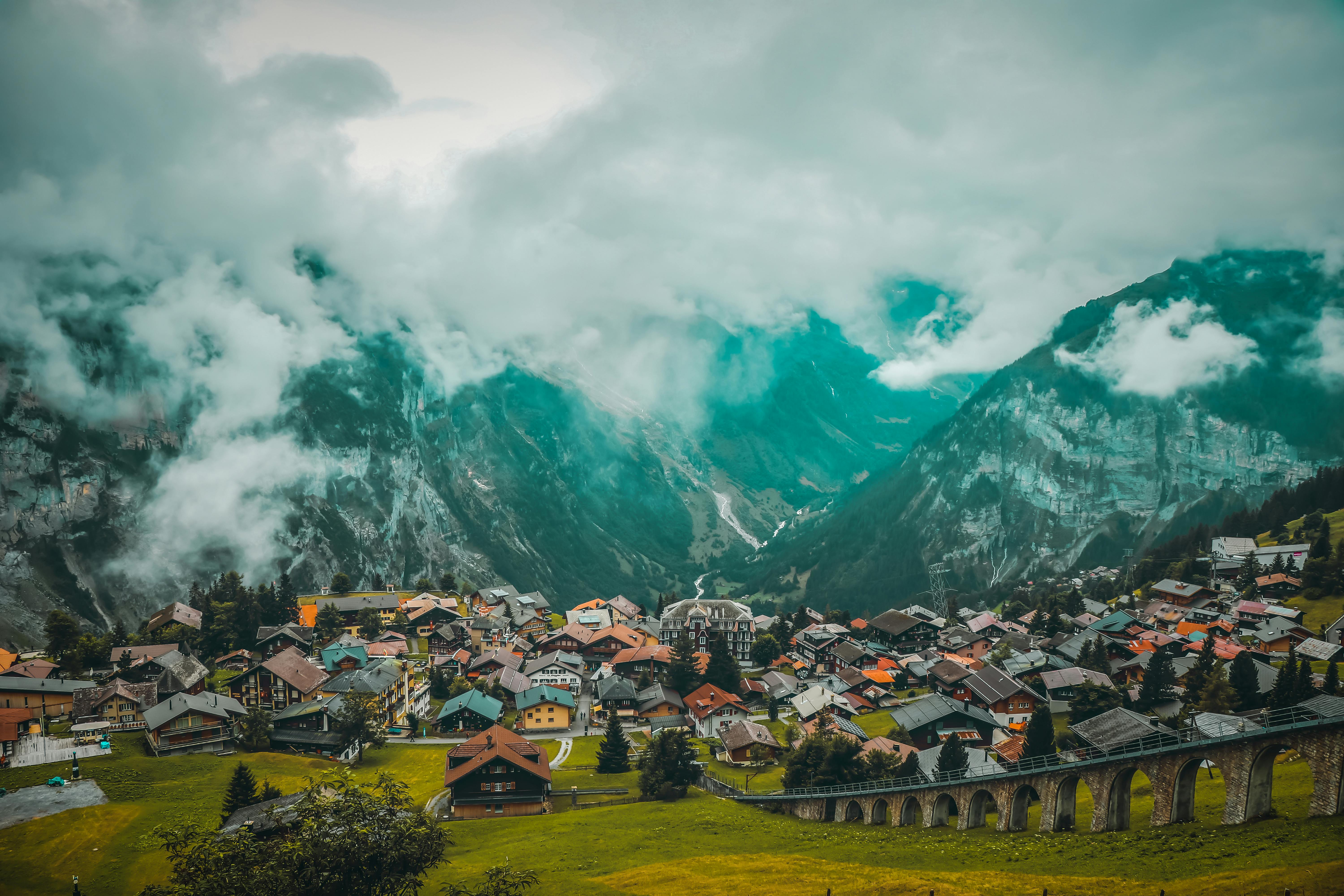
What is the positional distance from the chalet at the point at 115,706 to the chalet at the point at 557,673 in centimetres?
4262

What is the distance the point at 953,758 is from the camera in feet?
180

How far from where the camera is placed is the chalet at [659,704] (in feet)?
295

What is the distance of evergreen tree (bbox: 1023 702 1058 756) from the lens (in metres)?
56.8

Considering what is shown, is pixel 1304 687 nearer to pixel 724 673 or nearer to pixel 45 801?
pixel 724 673

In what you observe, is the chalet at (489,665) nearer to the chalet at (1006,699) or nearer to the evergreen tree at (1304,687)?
the chalet at (1006,699)

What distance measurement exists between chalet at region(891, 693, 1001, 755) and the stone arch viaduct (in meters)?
17.1

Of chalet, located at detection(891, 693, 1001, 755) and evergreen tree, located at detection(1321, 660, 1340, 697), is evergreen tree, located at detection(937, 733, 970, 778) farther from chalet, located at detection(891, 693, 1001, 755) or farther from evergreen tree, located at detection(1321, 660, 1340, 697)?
evergreen tree, located at detection(1321, 660, 1340, 697)

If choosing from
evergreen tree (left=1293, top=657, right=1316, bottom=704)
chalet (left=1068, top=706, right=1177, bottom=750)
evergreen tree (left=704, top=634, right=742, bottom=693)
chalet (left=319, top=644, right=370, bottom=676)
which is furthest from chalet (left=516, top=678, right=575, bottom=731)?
evergreen tree (left=1293, top=657, right=1316, bottom=704)

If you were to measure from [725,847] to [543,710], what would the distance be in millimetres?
44715

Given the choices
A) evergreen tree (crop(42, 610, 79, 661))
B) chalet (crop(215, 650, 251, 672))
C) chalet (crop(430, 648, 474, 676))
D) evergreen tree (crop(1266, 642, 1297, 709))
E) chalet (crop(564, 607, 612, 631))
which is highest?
evergreen tree (crop(1266, 642, 1297, 709))

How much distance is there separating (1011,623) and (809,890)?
107061 mm

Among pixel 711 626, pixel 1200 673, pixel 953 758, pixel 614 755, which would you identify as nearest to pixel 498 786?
pixel 614 755

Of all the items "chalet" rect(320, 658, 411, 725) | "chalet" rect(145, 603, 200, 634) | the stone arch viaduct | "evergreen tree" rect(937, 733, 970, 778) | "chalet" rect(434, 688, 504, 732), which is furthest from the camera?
"chalet" rect(145, 603, 200, 634)

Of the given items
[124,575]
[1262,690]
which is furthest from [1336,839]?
[124,575]
